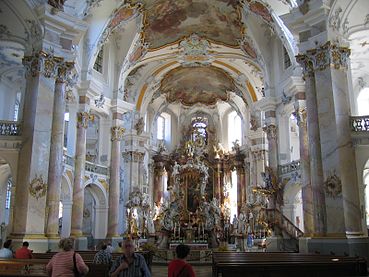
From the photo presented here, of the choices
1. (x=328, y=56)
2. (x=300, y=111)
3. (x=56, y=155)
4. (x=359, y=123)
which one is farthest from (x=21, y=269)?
(x=300, y=111)

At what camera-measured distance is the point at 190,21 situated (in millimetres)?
24344

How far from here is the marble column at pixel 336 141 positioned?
12.7 metres

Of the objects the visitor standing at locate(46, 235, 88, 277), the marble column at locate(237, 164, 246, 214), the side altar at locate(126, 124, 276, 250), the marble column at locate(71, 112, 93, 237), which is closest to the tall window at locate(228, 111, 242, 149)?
the side altar at locate(126, 124, 276, 250)

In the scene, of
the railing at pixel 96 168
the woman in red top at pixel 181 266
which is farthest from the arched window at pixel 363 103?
the woman in red top at pixel 181 266

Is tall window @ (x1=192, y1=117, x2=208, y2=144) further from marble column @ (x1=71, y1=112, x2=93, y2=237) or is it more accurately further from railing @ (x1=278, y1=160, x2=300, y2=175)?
marble column @ (x1=71, y1=112, x2=93, y2=237)

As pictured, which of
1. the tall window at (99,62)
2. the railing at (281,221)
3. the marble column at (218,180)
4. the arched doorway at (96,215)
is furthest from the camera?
the marble column at (218,180)

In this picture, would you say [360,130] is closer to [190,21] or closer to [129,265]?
[129,265]

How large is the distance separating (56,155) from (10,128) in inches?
68.9

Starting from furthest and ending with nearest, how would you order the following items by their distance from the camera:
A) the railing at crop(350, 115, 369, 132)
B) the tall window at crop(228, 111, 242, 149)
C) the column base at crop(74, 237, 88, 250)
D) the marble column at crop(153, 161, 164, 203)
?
the tall window at crop(228, 111, 242, 149) → the marble column at crop(153, 161, 164, 203) → the column base at crop(74, 237, 88, 250) → the railing at crop(350, 115, 369, 132)

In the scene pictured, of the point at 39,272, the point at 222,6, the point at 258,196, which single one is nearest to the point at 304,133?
the point at 258,196

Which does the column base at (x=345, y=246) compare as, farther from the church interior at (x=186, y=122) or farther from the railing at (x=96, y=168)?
the railing at (x=96, y=168)

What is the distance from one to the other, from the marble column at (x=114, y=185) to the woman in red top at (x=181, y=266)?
60.0 feet

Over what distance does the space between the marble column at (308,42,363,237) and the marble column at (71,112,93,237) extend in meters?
10.9

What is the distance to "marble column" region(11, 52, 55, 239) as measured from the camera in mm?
13688
